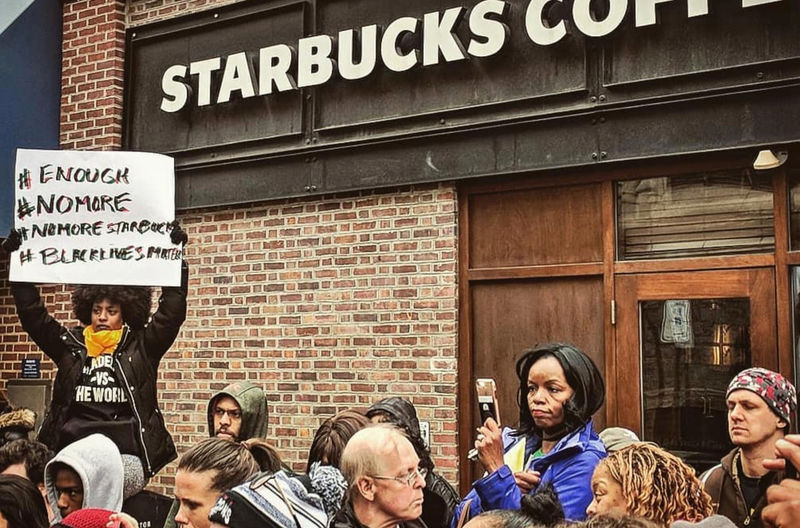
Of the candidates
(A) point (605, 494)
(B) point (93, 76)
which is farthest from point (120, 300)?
(B) point (93, 76)

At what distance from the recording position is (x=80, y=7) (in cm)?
879

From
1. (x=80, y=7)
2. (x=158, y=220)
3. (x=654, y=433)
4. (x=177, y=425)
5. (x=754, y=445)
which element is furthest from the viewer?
(x=80, y=7)

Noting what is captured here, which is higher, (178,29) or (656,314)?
(178,29)

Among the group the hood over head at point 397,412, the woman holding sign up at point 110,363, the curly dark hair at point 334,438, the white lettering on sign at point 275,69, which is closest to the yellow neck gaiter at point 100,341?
the woman holding sign up at point 110,363

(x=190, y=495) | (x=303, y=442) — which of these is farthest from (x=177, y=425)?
(x=190, y=495)

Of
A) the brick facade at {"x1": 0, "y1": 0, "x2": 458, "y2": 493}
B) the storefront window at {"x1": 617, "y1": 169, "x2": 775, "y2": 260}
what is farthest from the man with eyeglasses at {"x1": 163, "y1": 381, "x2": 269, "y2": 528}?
the storefront window at {"x1": 617, "y1": 169, "x2": 775, "y2": 260}

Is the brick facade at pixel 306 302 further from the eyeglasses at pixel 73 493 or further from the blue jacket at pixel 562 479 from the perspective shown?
the eyeglasses at pixel 73 493

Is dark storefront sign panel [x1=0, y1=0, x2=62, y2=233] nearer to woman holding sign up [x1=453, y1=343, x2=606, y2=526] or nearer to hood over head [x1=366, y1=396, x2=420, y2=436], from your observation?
hood over head [x1=366, y1=396, x2=420, y2=436]

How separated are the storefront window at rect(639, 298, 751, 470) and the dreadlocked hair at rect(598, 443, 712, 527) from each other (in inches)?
101

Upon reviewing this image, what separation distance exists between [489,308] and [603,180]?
45.9 inches

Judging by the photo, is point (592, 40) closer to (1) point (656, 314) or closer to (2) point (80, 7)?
(1) point (656, 314)

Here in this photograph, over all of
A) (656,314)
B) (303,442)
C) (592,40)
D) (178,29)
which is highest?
(178,29)

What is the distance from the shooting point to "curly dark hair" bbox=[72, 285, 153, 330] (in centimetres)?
554

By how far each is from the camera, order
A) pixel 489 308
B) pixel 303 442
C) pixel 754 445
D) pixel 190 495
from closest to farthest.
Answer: pixel 190 495 → pixel 754 445 → pixel 489 308 → pixel 303 442
